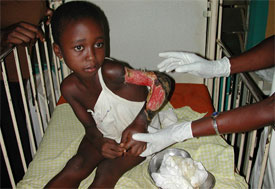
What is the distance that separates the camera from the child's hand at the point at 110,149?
1.52 meters

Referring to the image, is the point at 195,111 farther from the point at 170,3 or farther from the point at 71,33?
the point at 71,33

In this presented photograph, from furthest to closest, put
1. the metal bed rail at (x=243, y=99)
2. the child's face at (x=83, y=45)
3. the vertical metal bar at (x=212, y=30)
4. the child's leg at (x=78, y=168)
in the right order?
1. the vertical metal bar at (x=212, y=30)
2. the child's leg at (x=78, y=168)
3. the metal bed rail at (x=243, y=99)
4. the child's face at (x=83, y=45)

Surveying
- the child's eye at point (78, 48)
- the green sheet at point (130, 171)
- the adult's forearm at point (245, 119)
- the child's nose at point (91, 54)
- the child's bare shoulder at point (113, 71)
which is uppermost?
the child's eye at point (78, 48)

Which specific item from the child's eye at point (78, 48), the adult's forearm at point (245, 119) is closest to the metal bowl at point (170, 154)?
the adult's forearm at point (245, 119)

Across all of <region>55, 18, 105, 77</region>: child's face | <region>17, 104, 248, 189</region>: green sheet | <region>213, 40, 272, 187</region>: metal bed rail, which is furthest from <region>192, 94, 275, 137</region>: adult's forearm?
<region>55, 18, 105, 77</region>: child's face

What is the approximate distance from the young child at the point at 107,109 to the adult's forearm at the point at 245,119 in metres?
0.36

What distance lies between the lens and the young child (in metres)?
1.46

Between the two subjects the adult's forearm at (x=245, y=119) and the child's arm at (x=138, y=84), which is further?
the child's arm at (x=138, y=84)

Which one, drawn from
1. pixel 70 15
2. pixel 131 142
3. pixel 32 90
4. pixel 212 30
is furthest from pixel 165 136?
pixel 212 30

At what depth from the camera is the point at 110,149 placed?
1530mm

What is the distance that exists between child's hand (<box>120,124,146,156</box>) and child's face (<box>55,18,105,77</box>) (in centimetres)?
38

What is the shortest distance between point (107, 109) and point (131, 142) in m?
0.22

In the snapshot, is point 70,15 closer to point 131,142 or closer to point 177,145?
point 131,142

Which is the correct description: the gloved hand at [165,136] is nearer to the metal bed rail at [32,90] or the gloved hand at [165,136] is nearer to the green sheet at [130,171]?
the green sheet at [130,171]
